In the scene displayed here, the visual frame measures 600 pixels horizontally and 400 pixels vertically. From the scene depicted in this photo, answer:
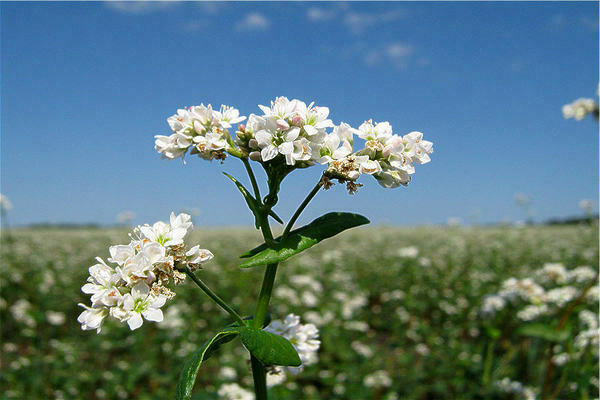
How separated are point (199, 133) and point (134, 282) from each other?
49 centimetres

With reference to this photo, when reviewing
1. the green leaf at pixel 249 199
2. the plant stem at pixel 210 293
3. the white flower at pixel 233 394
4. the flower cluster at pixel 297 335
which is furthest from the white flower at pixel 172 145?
the white flower at pixel 233 394

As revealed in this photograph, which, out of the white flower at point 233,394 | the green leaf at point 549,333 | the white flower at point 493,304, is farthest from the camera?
the white flower at point 493,304

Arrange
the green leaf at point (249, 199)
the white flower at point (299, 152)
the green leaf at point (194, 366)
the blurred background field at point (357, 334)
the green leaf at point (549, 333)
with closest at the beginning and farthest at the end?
the green leaf at point (194, 366) → the white flower at point (299, 152) → the green leaf at point (249, 199) → the green leaf at point (549, 333) → the blurred background field at point (357, 334)

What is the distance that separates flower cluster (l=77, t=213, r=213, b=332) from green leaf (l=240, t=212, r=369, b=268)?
183 mm

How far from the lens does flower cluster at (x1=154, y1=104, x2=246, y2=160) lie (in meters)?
1.29

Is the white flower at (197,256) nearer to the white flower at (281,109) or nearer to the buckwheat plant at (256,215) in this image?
the buckwheat plant at (256,215)

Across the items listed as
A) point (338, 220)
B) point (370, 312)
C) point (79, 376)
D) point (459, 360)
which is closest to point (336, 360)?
point (459, 360)

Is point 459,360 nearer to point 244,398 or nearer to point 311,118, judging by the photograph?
point 244,398

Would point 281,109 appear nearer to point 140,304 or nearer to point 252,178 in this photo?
point 252,178

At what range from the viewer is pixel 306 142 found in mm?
1177

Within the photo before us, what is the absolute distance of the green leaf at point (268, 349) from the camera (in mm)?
1028

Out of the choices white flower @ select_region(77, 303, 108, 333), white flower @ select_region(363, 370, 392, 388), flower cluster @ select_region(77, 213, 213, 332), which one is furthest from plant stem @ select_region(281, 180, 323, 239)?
white flower @ select_region(363, 370, 392, 388)

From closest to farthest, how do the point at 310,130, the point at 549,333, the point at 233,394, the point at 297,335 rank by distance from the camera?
the point at 310,130 → the point at 297,335 → the point at 233,394 → the point at 549,333

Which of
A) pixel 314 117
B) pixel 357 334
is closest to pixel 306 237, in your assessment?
pixel 314 117
